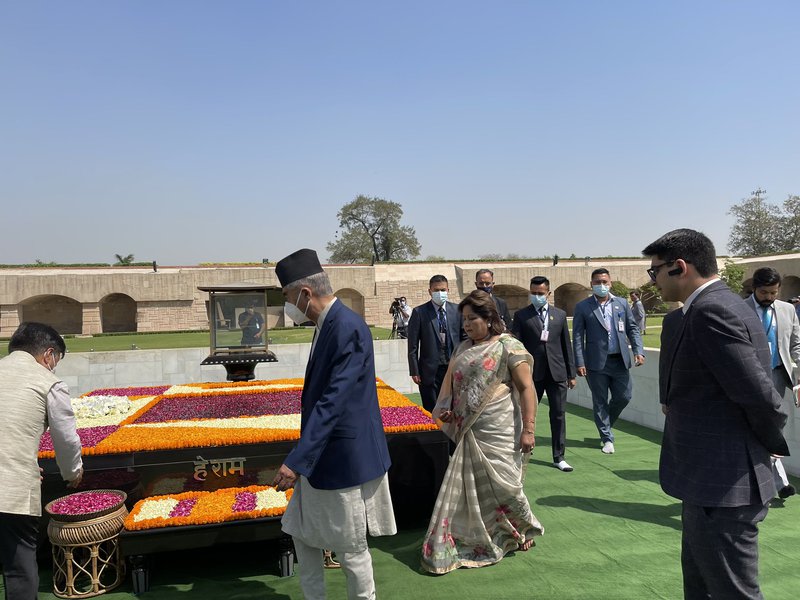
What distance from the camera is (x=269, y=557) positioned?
3.47 meters

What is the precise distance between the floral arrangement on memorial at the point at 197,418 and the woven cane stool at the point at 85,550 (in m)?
0.46

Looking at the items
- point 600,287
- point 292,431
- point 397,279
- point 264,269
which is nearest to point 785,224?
point 397,279

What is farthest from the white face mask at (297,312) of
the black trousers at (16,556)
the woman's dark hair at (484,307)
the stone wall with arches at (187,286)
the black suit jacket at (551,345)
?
the stone wall with arches at (187,286)

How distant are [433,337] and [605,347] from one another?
180cm

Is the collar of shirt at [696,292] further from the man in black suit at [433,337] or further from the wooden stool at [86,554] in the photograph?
the man in black suit at [433,337]

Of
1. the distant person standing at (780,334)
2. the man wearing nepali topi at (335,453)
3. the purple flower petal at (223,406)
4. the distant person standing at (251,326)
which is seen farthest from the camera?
the distant person standing at (251,326)

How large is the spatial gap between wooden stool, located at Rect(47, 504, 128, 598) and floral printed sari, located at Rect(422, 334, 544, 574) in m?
1.82

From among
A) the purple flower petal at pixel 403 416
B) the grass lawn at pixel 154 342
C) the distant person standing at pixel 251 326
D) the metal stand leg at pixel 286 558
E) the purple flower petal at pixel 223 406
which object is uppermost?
→ the distant person standing at pixel 251 326

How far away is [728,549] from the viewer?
1.72m

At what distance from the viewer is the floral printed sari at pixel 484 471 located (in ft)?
10.5

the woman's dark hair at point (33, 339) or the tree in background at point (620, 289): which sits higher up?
the woman's dark hair at point (33, 339)

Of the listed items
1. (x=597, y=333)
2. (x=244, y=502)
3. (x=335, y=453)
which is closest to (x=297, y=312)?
(x=335, y=453)

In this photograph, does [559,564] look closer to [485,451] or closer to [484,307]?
[485,451]

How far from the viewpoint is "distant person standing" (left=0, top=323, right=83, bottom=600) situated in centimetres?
244
